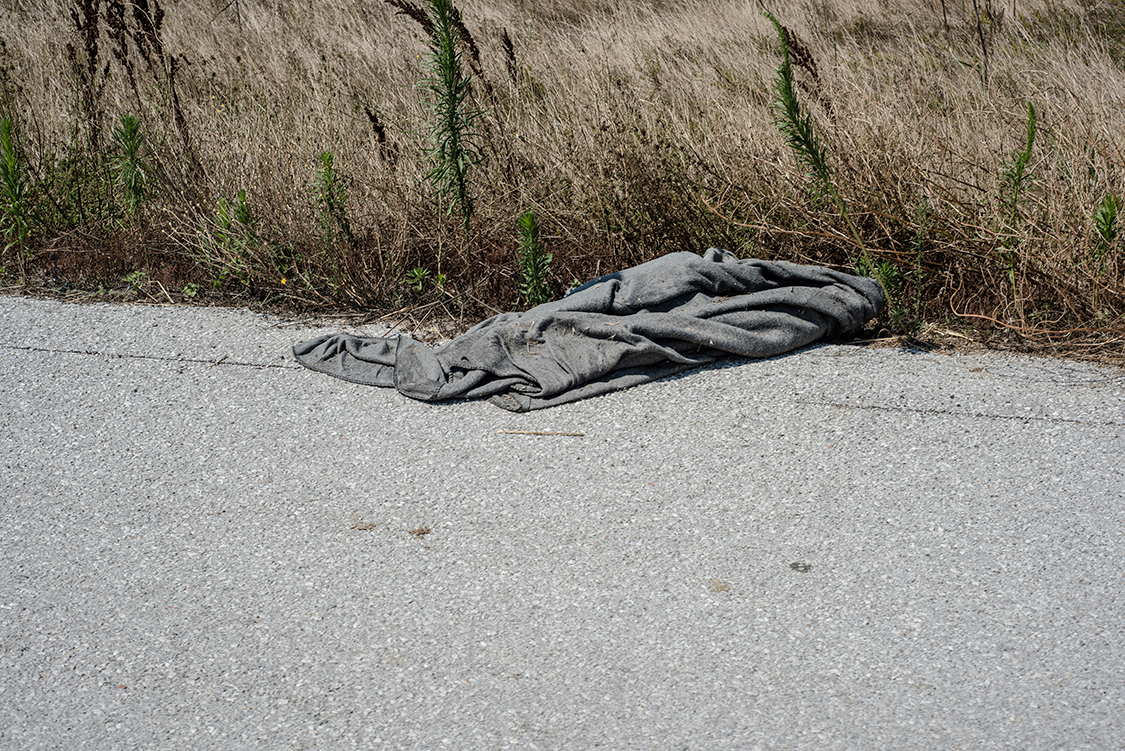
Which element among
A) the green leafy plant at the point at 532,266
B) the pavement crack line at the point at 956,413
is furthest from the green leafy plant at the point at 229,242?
the pavement crack line at the point at 956,413

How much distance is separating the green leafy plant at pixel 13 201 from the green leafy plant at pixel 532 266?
126 inches

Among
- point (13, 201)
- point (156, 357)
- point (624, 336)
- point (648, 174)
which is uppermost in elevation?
point (648, 174)

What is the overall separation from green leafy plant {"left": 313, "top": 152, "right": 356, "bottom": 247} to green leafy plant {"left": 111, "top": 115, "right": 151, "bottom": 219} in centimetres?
124

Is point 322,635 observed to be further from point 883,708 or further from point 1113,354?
point 1113,354

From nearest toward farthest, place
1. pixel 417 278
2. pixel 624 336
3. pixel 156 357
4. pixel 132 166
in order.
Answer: pixel 624 336 < pixel 156 357 < pixel 417 278 < pixel 132 166

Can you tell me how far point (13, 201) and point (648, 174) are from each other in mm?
3897

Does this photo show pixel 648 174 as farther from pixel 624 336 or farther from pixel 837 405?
pixel 837 405

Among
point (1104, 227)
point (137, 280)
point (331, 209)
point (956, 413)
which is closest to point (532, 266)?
point (331, 209)

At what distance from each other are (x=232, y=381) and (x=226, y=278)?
1457 mm

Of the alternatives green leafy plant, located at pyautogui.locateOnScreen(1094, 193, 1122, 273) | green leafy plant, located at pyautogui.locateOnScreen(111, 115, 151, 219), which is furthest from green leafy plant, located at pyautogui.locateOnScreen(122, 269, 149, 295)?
green leafy plant, located at pyautogui.locateOnScreen(1094, 193, 1122, 273)

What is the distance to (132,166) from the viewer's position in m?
5.68

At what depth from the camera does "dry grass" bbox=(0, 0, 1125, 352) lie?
4.59 meters

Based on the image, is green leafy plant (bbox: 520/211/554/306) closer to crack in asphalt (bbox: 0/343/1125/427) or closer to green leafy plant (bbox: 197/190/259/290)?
crack in asphalt (bbox: 0/343/1125/427)

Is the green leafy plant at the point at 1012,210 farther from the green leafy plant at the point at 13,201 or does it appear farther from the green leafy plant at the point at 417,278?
the green leafy plant at the point at 13,201
